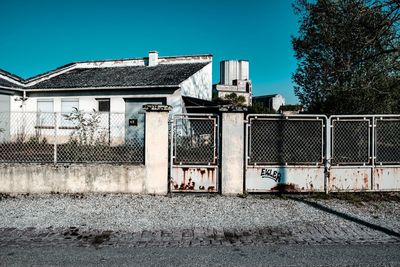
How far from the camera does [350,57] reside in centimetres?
1206

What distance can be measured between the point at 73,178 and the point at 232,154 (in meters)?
3.65

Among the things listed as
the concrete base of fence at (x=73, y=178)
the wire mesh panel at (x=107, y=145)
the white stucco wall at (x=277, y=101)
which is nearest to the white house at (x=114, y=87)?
the wire mesh panel at (x=107, y=145)

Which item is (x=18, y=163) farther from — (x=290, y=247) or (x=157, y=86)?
(x=157, y=86)

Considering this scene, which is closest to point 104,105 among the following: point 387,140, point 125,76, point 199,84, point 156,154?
point 125,76

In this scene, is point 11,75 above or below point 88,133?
above

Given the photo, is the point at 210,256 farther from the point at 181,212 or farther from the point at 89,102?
the point at 89,102

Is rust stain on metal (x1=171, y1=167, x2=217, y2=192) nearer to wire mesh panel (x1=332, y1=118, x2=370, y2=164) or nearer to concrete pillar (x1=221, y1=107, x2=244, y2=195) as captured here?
concrete pillar (x1=221, y1=107, x2=244, y2=195)

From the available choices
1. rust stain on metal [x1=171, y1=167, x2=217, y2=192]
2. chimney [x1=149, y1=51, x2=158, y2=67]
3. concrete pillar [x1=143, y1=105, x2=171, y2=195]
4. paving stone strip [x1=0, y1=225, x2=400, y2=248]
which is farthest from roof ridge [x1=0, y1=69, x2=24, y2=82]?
paving stone strip [x1=0, y1=225, x2=400, y2=248]

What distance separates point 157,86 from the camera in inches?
615

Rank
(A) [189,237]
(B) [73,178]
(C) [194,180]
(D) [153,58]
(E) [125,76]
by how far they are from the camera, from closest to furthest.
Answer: (A) [189,237] → (B) [73,178] → (C) [194,180] → (E) [125,76] → (D) [153,58]

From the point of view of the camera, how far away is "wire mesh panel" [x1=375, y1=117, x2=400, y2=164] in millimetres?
7992

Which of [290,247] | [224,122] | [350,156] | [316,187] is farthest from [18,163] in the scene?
[350,156]

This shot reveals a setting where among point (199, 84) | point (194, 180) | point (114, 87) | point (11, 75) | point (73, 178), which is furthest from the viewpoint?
point (199, 84)

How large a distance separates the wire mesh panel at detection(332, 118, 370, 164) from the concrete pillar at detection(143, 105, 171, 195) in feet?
13.0
